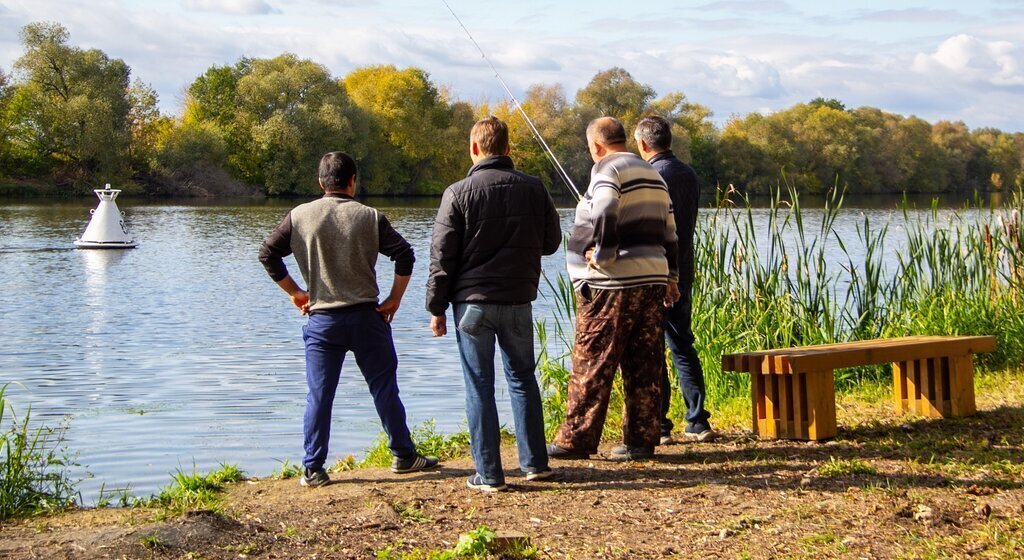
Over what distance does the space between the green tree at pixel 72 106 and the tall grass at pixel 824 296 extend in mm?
59561

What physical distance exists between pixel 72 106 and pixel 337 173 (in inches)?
2494

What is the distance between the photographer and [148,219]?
45469 millimetres

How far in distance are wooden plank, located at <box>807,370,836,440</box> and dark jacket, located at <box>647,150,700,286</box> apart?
84 centimetres

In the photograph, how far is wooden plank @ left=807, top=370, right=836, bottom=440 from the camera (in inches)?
246

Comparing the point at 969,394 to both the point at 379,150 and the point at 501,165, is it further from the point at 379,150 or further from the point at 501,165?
the point at 379,150

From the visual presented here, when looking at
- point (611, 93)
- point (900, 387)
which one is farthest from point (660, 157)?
point (611, 93)

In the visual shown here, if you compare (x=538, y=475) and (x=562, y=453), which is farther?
(x=562, y=453)

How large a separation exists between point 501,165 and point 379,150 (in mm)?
68337

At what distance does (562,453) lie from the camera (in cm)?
592

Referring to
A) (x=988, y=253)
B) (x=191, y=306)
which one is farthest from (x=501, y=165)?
(x=191, y=306)

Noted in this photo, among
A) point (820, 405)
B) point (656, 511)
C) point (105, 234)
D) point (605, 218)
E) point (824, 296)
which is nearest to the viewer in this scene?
point (656, 511)

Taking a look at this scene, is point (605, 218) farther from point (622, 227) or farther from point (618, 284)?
point (618, 284)

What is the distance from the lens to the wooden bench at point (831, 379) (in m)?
6.21

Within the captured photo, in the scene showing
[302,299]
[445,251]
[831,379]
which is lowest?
[831,379]
